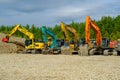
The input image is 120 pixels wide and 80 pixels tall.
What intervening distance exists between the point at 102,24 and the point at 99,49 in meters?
48.9

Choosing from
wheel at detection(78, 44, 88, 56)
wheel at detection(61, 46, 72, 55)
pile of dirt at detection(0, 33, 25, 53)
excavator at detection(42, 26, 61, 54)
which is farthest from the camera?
pile of dirt at detection(0, 33, 25, 53)

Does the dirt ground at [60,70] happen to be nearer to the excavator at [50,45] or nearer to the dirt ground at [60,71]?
the dirt ground at [60,71]

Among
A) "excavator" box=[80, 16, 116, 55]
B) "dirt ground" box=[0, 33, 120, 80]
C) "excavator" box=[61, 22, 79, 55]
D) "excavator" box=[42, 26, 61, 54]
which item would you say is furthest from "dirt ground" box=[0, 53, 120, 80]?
"excavator" box=[42, 26, 61, 54]

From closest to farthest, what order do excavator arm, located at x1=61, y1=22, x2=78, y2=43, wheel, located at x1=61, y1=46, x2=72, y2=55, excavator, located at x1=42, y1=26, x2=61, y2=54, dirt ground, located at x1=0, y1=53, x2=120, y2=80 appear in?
dirt ground, located at x1=0, y1=53, x2=120, y2=80 → wheel, located at x1=61, y1=46, x2=72, y2=55 → excavator arm, located at x1=61, y1=22, x2=78, y2=43 → excavator, located at x1=42, y1=26, x2=61, y2=54

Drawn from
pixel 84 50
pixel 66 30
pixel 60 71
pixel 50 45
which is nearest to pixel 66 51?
pixel 66 30

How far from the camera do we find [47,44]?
49.5 m

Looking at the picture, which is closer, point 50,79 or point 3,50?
point 50,79

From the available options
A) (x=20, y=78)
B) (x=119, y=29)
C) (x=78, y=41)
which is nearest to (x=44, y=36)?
(x=78, y=41)

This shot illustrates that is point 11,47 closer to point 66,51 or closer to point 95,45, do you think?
point 66,51

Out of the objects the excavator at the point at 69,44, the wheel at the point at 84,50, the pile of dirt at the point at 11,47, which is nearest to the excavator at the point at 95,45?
the wheel at the point at 84,50

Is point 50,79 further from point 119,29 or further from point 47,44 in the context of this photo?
point 119,29

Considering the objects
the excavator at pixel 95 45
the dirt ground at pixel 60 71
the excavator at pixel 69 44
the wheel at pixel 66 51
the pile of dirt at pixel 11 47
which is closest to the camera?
the dirt ground at pixel 60 71

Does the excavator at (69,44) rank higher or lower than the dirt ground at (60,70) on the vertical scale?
higher

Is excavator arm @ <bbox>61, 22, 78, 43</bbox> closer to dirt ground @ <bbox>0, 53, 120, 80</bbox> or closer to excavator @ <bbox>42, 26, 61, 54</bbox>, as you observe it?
excavator @ <bbox>42, 26, 61, 54</bbox>
